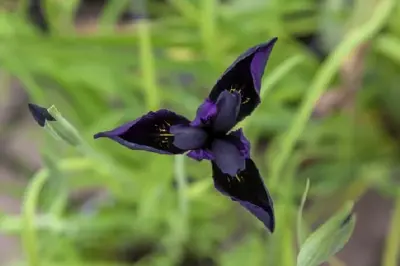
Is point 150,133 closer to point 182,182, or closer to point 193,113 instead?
point 182,182

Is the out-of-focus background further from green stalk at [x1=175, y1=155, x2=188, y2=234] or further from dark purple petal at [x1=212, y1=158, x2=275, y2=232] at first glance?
dark purple petal at [x1=212, y1=158, x2=275, y2=232]

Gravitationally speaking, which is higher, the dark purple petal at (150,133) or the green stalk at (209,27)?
the green stalk at (209,27)

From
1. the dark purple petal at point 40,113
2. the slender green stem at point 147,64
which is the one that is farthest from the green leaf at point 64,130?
the slender green stem at point 147,64

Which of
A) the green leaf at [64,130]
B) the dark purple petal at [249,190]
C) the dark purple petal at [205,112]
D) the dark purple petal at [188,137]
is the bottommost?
the dark purple petal at [249,190]

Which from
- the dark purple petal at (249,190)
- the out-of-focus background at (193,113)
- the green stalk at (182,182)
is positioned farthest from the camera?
the out-of-focus background at (193,113)

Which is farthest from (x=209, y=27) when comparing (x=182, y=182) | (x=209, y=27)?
(x=182, y=182)

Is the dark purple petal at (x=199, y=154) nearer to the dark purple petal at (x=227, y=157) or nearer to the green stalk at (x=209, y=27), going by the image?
the dark purple petal at (x=227, y=157)

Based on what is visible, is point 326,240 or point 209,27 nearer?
point 326,240
